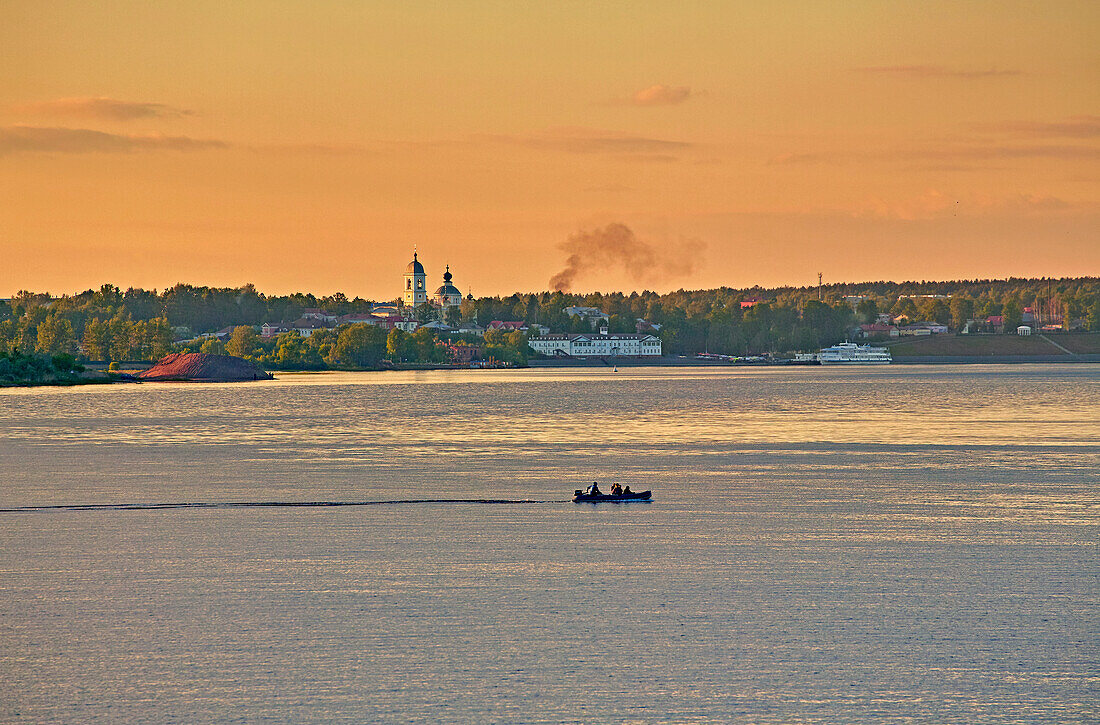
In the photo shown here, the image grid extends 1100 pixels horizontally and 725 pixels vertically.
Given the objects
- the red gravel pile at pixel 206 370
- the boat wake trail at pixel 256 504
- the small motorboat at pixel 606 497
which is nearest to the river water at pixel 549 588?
the boat wake trail at pixel 256 504

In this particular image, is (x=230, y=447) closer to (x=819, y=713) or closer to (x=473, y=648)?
(x=473, y=648)

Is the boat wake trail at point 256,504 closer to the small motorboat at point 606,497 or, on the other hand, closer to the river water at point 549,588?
the river water at point 549,588

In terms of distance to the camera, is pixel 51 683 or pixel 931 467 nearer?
pixel 51 683

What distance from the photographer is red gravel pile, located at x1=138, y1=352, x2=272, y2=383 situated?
17550cm

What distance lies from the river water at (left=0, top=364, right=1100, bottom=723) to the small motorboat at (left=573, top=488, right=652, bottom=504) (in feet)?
2.24

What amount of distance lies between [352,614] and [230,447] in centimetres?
3567

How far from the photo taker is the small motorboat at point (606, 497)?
35.3m

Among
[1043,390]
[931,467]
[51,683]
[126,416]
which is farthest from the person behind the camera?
[1043,390]

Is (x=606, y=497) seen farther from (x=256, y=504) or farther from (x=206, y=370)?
(x=206, y=370)

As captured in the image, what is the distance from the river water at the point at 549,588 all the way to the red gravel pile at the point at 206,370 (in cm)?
12675

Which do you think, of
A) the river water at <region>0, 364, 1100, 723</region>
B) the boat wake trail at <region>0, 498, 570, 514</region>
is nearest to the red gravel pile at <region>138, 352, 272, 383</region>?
the river water at <region>0, 364, 1100, 723</region>

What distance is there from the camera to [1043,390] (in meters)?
121

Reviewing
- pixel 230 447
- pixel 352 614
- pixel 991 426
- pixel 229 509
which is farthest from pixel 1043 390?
pixel 352 614

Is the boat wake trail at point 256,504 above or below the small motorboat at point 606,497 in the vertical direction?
below
